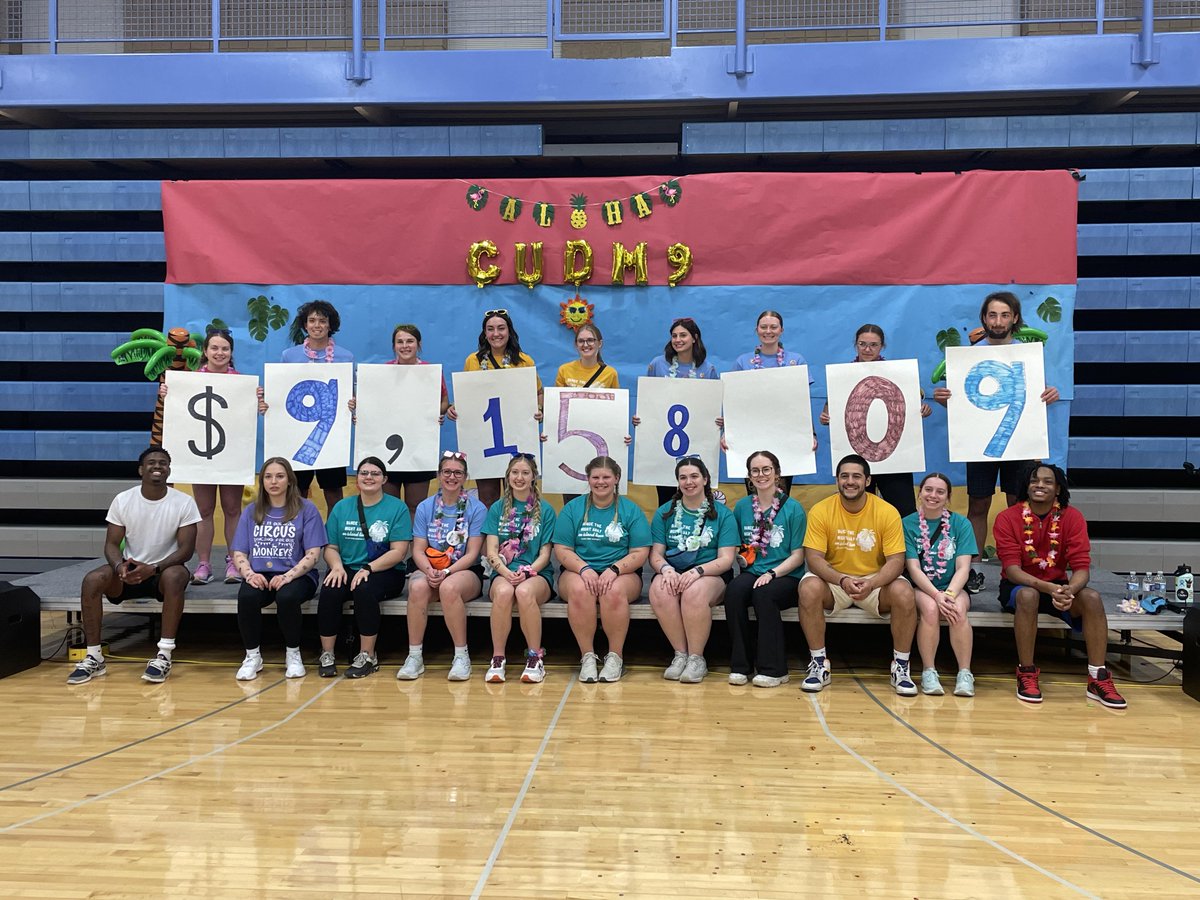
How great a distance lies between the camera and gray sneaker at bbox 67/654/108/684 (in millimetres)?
4648

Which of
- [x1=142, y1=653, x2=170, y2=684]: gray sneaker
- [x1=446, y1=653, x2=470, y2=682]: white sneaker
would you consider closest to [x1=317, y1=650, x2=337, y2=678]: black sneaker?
[x1=446, y1=653, x2=470, y2=682]: white sneaker

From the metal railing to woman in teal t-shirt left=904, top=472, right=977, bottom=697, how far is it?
3.64 meters

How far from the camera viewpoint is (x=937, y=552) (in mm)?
4625

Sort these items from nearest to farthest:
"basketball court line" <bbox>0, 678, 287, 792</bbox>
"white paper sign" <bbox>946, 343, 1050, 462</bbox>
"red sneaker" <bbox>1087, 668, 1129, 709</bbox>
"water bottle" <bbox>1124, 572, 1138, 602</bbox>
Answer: "basketball court line" <bbox>0, 678, 287, 792</bbox> < "red sneaker" <bbox>1087, 668, 1129, 709</bbox> < "water bottle" <bbox>1124, 572, 1138, 602</bbox> < "white paper sign" <bbox>946, 343, 1050, 462</bbox>

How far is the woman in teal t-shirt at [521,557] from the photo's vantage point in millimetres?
4688

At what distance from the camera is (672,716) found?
4.13 m

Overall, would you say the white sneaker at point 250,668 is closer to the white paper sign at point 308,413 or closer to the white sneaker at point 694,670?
the white paper sign at point 308,413

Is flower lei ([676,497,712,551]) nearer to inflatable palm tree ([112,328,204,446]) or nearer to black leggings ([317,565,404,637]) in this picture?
black leggings ([317,565,404,637])

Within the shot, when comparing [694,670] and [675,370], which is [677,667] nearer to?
[694,670]

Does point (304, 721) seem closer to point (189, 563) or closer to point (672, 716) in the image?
point (672, 716)

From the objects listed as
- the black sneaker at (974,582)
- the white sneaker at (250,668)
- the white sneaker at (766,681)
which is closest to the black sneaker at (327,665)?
the white sneaker at (250,668)

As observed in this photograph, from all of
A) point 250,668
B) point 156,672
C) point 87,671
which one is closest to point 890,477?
point 250,668

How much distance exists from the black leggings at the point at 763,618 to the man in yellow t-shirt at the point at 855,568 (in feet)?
0.34

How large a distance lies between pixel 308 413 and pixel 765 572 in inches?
103
